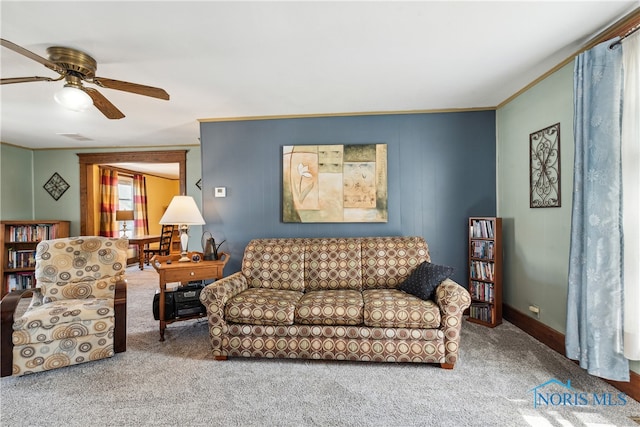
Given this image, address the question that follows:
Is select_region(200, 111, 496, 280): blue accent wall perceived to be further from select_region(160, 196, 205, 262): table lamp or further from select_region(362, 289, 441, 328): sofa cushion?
select_region(362, 289, 441, 328): sofa cushion

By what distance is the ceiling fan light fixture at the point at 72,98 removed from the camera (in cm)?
200

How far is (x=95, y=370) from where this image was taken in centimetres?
236

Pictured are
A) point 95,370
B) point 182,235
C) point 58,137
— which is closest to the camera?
point 95,370

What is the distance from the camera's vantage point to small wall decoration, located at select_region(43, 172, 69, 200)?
5359 millimetres

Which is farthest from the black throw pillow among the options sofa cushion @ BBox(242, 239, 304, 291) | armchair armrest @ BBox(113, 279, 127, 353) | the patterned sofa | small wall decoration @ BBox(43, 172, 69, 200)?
small wall decoration @ BBox(43, 172, 69, 200)

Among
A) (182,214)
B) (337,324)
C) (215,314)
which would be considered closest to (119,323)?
(215,314)

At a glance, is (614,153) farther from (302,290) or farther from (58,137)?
(58,137)

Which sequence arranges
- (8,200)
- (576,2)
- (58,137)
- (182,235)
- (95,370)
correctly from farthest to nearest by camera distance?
(8,200) < (58,137) < (182,235) < (95,370) < (576,2)

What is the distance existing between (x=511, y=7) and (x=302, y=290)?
2728 millimetres

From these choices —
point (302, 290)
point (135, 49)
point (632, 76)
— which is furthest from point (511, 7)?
point (302, 290)

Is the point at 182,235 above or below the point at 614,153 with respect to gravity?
below

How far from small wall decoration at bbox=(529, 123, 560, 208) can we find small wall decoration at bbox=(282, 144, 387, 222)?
1.46 m

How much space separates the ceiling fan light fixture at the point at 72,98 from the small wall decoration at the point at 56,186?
435 cm

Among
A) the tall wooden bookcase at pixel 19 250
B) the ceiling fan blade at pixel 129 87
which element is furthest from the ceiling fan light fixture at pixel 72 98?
the tall wooden bookcase at pixel 19 250
